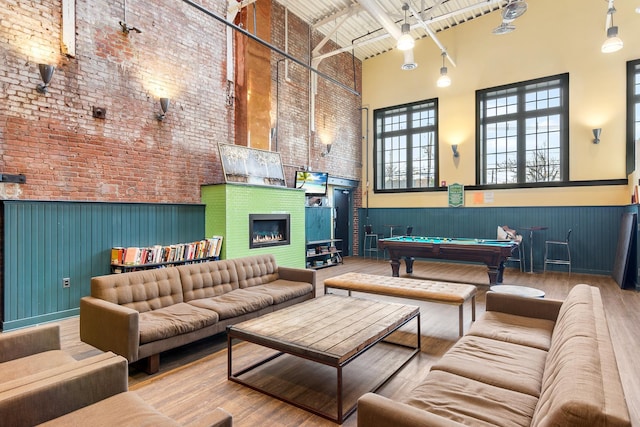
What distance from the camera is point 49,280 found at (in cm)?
443

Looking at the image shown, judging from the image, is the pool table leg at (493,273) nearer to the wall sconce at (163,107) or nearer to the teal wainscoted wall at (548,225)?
the teal wainscoted wall at (548,225)

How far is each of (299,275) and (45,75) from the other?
4.04 m

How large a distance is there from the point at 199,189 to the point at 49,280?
2.60 metres

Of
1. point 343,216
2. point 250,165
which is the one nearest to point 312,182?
point 250,165

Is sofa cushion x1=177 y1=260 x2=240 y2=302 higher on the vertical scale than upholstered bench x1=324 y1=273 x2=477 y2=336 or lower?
higher

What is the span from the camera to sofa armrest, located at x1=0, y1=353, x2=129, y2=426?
1470 mm

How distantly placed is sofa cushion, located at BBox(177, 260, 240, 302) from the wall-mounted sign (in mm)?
6809

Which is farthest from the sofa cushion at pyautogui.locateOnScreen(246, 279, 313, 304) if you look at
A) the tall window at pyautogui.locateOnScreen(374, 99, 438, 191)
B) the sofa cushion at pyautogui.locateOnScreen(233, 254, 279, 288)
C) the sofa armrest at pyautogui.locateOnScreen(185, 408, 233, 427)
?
the tall window at pyautogui.locateOnScreen(374, 99, 438, 191)

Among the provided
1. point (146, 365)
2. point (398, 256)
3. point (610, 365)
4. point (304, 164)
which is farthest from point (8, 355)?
point (304, 164)

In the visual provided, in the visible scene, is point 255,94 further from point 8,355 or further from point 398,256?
point 8,355

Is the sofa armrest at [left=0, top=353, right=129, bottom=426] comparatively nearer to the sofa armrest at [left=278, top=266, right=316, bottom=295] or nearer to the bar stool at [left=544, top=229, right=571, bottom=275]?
the sofa armrest at [left=278, top=266, right=316, bottom=295]

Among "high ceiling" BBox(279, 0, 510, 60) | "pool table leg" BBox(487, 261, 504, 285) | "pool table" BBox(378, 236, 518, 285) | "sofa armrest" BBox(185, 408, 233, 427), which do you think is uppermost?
"high ceiling" BBox(279, 0, 510, 60)

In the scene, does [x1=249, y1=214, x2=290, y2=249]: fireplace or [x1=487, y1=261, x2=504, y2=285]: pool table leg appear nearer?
[x1=487, y1=261, x2=504, y2=285]: pool table leg

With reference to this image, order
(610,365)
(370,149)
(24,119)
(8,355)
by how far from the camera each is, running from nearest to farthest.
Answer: (610,365) → (8,355) → (24,119) → (370,149)
